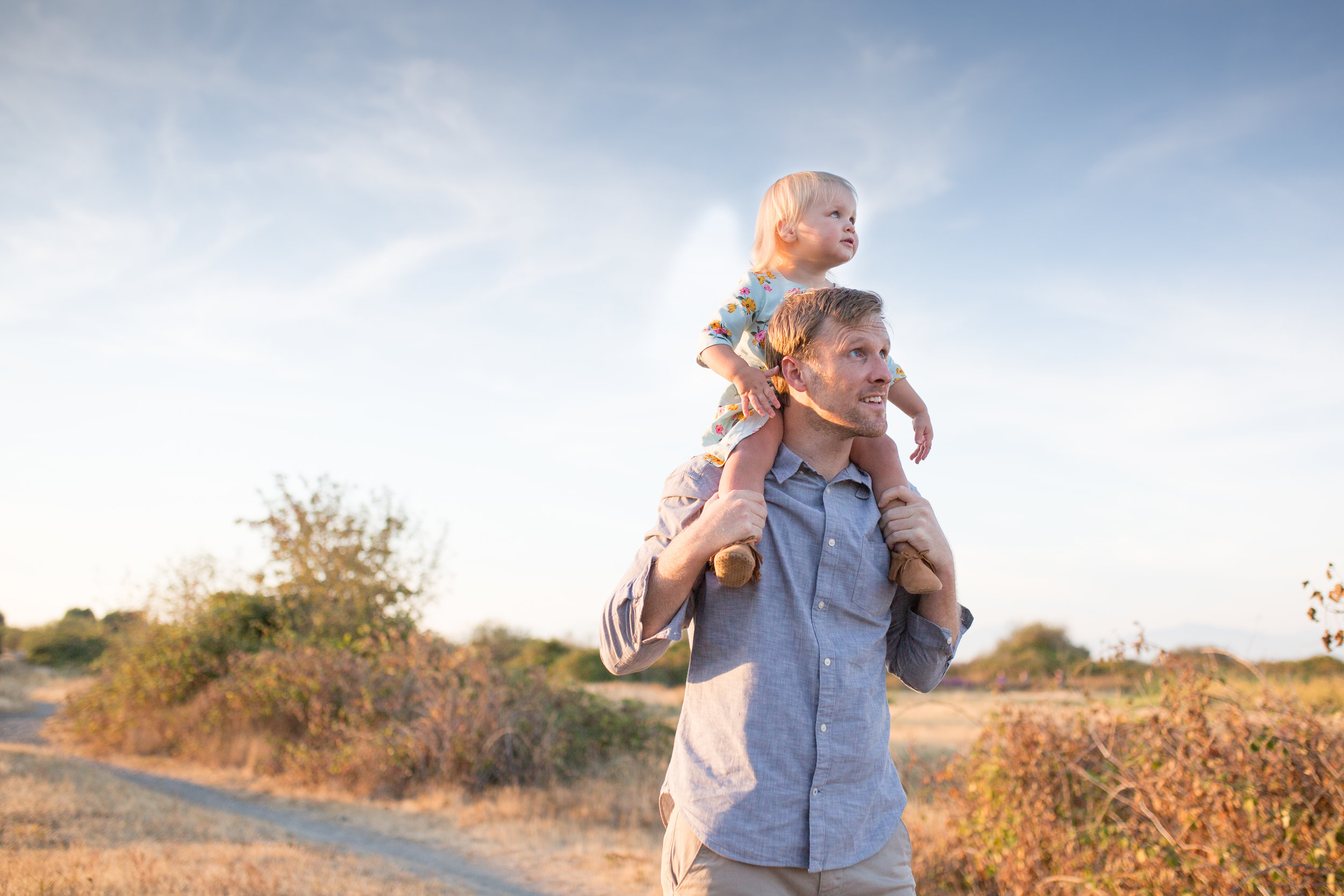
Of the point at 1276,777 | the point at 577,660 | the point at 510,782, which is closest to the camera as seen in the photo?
the point at 1276,777

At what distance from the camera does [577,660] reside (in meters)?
26.1

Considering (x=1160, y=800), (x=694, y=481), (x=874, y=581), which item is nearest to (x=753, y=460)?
(x=694, y=481)

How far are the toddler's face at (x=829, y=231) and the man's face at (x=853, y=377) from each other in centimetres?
83

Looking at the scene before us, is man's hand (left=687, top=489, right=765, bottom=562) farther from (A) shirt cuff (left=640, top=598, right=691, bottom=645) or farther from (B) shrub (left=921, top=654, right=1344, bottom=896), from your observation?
(B) shrub (left=921, top=654, right=1344, bottom=896)

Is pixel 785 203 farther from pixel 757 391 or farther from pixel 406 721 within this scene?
pixel 406 721

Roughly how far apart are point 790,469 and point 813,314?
0.40 m

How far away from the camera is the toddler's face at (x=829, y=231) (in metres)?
2.99

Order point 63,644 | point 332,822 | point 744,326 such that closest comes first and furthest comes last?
point 744,326 < point 332,822 < point 63,644

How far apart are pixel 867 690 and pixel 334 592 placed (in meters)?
15.7

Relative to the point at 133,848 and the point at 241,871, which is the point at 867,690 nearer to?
the point at 241,871

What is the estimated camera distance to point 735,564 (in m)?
1.94

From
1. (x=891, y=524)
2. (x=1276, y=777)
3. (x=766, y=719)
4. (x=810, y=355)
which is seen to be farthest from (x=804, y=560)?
(x=1276, y=777)

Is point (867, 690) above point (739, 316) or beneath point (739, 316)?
beneath

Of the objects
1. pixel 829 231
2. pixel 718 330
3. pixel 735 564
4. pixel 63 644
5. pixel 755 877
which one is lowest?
pixel 63 644
